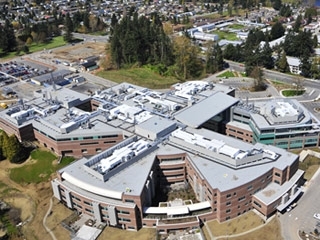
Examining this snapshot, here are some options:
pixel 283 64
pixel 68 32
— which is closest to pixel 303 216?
pixel 283 64

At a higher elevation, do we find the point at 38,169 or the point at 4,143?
the point at 4,143

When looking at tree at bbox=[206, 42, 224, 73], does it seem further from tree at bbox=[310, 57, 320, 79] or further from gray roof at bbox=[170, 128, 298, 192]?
gray roof at bbox=[170, 128, 298, 192]

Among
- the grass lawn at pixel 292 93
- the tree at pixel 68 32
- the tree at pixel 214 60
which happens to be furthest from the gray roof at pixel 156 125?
the tree at pixel 68 32

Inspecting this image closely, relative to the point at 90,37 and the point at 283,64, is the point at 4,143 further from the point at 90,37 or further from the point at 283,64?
the point at 90,37

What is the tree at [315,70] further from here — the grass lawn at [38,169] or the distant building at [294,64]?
the grass lawn at [38,169]

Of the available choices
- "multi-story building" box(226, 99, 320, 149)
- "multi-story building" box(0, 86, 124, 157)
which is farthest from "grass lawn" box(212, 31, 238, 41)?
"multi-story building" box(0, 86, 124, 157)

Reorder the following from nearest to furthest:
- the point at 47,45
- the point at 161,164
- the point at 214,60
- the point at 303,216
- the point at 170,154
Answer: the point at 303,216
the point at 170,154
the point at 161,164
the point at 214,60
the point at 47,45

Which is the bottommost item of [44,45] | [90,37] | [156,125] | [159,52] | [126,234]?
[126,234]
